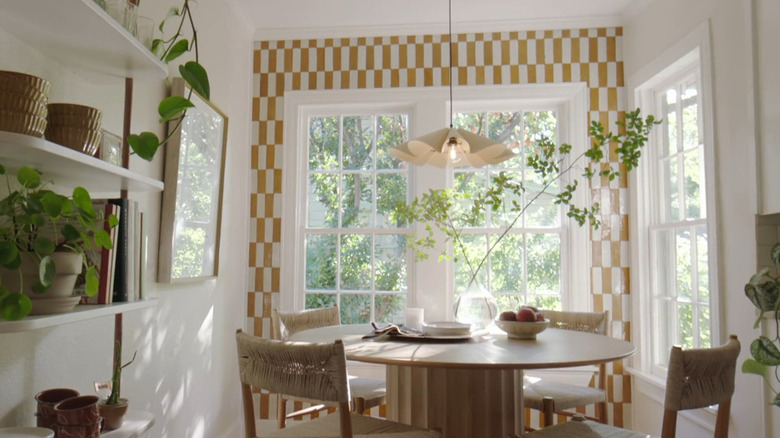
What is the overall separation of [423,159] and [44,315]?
68.3 inches

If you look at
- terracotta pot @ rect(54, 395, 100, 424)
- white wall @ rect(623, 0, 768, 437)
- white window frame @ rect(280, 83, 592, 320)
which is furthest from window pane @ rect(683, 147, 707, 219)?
terracotta pot @ rect(54, 395, 100, 424)

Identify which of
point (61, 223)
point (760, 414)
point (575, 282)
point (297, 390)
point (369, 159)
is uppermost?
point (369, 159)

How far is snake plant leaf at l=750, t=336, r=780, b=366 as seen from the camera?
146cm

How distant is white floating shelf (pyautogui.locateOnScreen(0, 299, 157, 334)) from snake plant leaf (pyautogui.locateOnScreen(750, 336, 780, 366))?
1819 mm

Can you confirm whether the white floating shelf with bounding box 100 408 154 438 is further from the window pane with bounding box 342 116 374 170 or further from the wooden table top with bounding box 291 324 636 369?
the window pane with bounding box 342 116 374 170

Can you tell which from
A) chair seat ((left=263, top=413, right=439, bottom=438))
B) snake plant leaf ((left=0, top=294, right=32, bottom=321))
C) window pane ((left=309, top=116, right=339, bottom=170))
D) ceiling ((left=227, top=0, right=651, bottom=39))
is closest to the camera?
snake plant leaf ((left=0, top=294, right=32, bottom=321))

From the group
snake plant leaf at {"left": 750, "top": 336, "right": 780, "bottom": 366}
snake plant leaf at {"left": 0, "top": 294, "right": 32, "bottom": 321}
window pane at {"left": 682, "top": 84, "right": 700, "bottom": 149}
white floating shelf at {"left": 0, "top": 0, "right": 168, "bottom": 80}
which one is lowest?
snake plant leaf at {"left": 750, "top": 336, "right": 780, "bottom": 366}

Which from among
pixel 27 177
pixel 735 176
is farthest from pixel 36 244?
pixel 735 176

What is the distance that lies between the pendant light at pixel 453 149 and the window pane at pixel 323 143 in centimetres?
148

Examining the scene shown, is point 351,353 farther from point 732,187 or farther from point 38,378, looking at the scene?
point 732,187

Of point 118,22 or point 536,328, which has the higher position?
point 118,22

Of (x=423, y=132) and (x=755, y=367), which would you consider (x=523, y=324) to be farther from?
(x=423, y=132)

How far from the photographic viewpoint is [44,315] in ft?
4.43

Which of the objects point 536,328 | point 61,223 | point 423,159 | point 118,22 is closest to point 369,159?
point 423,159
